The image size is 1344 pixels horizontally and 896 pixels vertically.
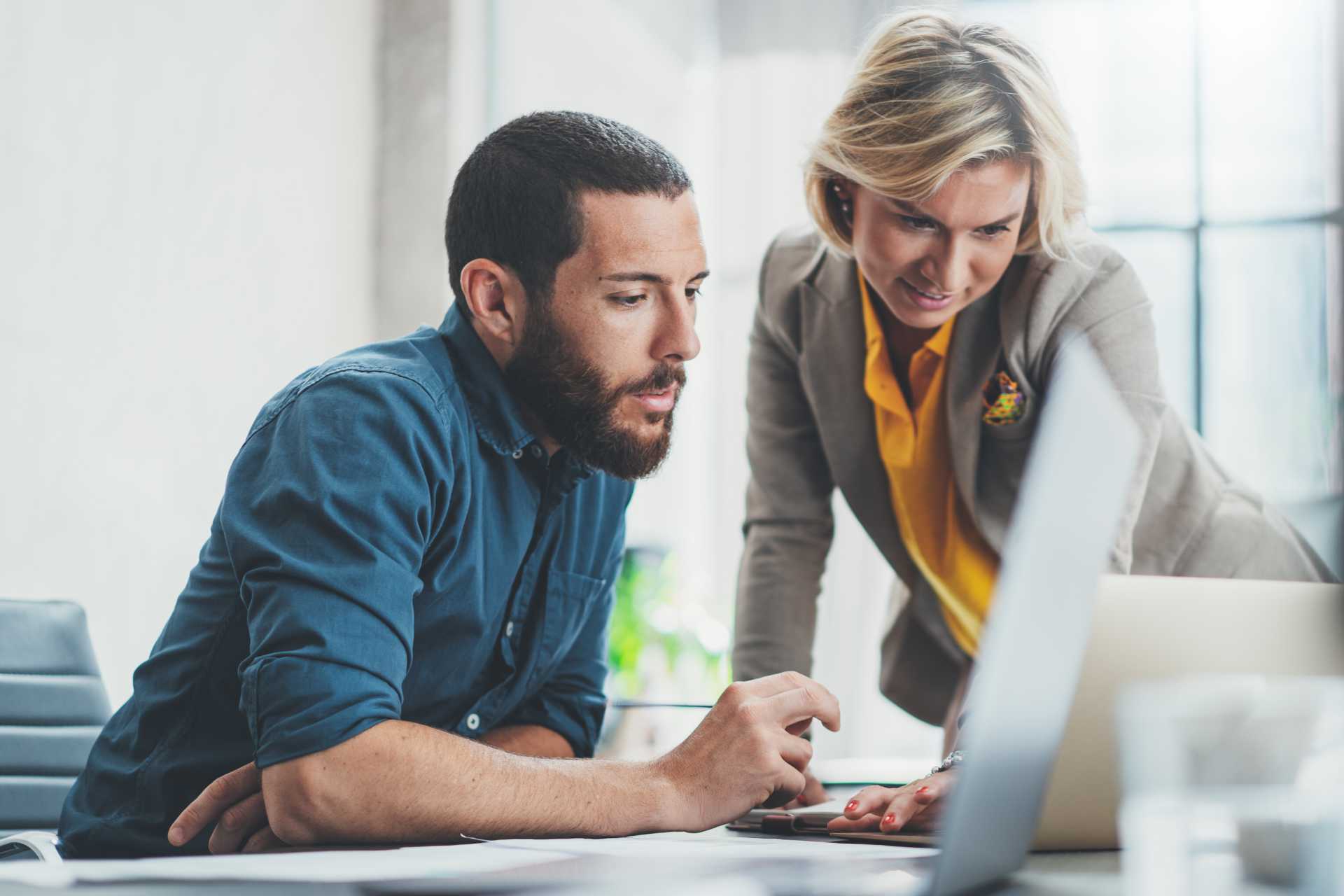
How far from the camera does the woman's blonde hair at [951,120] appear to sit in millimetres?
1270

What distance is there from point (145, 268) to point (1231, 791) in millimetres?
2754

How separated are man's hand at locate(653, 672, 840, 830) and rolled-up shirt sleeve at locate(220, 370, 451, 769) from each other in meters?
0.23

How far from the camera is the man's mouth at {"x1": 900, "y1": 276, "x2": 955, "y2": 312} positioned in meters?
1.35

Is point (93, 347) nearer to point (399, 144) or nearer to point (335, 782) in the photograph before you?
point (399, 144)

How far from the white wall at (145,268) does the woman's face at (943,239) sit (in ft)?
5.93

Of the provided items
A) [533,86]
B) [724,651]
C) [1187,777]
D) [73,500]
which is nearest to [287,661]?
[1187,777]

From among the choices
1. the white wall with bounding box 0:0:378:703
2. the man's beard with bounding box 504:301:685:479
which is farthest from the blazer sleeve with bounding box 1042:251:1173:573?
the white wall with bounding box 0:0:378:703

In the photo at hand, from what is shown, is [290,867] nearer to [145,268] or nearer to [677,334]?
[677,334]

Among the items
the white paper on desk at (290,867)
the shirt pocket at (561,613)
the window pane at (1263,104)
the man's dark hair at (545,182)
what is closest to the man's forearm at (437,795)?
the white paper on desk at (290,867)

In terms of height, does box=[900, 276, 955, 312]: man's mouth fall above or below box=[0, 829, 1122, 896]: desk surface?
above

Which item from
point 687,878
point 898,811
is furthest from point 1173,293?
point 687,878

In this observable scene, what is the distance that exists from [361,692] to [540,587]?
352mm

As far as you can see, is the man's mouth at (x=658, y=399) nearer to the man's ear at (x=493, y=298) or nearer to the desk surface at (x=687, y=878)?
the man's ear at (x=493, y=298)

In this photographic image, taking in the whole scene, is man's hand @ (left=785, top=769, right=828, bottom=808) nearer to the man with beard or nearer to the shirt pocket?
the man with beard
